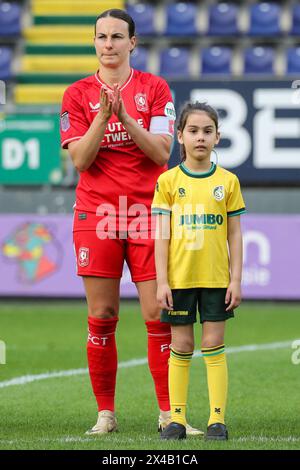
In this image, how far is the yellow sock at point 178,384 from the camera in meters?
4.67

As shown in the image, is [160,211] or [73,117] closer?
[160,211]

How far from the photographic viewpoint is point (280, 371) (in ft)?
24.9

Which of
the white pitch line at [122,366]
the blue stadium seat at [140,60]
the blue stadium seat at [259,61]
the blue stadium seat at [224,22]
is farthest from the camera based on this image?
the blue stadium seat at [224,22]

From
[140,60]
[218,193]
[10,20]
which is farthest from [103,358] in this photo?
[10,20]

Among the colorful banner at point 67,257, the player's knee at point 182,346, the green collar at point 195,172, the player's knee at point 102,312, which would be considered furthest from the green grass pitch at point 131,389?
the green collar at point 195,172

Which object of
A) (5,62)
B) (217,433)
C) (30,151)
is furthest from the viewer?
(5,62)

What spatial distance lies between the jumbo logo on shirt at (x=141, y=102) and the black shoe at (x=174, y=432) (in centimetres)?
143

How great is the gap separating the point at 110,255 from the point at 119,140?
53 centimetres

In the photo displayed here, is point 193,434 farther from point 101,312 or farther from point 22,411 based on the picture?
point 22,411

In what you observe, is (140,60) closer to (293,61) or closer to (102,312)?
(293,61)

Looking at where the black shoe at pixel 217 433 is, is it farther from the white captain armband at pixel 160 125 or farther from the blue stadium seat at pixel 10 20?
the blue stadium seat at pixel 10 20

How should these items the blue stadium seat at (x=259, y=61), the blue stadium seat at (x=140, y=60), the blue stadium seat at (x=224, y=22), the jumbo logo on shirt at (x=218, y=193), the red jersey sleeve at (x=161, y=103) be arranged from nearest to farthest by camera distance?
the jumbo logo on shirt at (x=218, y=193) < the red jersey sleeve at (x=161, y=103) < the blue stadium seat at (x=140, y=60) < the blue stadium seat at (x=259, y=61) < the blue stadium seat at (x=224, y=22)

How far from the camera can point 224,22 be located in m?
17.5

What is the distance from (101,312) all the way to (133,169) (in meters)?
0.68
